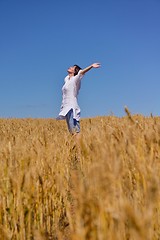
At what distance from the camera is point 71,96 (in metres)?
4.59

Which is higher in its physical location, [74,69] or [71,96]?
[74,69]

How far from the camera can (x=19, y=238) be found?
1.51m

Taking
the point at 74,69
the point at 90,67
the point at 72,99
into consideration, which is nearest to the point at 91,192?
the point at 90,67

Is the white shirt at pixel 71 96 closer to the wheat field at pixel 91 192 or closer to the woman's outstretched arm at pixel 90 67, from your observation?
the woman's outstretched arm at pixel 90 67

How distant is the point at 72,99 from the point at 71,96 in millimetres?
47

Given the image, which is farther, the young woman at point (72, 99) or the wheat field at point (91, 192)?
the young woman at point (72, 99)

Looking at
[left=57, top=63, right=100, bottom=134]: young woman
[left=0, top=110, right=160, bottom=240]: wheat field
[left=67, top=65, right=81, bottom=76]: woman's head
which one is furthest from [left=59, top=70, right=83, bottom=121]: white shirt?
[left=0, top=110, right=160, bottom=240]: wheat field

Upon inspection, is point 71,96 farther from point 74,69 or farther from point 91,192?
point 91,192

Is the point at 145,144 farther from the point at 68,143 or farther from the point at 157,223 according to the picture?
the point at 68,143

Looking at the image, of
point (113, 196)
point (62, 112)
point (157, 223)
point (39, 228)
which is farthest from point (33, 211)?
point (62, 112)

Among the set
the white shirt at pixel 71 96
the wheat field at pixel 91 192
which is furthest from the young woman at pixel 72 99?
the wheat field at pixel 91 192

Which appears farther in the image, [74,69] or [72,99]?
[74,69]

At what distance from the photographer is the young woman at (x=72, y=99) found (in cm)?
451

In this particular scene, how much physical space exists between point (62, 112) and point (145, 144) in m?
3.18
